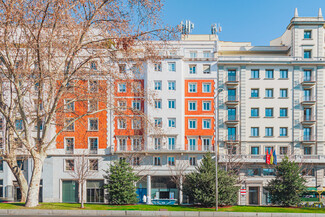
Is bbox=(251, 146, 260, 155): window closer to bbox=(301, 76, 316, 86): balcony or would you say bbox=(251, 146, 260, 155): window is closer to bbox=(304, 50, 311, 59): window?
bbox=(301, 76, 316, 86): balcony

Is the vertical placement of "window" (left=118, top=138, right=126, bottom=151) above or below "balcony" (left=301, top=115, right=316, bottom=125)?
below

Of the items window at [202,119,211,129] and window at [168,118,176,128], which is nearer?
window at [168,118,176,128]

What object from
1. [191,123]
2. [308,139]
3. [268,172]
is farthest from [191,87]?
[308,139]

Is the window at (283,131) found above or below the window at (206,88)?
below

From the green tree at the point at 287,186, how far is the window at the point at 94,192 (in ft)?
75.1

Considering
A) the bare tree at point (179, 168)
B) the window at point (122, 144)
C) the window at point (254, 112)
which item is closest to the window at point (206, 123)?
the bare tree at point (179, 168)

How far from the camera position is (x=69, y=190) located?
42.1 m

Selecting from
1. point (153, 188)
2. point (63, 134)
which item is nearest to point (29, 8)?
point (63, 134)

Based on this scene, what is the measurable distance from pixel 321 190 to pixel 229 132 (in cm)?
1417

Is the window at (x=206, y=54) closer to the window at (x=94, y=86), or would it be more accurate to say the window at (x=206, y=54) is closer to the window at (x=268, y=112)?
the window at (x=268, y=112)

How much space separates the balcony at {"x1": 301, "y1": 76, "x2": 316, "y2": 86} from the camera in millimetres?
43594

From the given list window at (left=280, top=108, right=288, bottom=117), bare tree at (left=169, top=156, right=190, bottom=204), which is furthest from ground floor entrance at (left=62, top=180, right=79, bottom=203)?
window at (left=280, top=108, right=288, bottom=117)

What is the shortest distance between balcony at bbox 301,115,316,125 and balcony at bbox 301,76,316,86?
4.55 meters

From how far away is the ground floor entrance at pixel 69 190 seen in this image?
41.9 m
